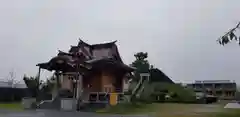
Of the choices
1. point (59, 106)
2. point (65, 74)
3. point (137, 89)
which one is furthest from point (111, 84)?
point (59, 106)

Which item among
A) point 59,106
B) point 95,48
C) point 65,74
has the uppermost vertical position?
point 95,48

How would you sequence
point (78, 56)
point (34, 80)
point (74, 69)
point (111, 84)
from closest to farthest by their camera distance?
point (78, 56) < point (74, 69) < point (111, 84) < point (34, 80)

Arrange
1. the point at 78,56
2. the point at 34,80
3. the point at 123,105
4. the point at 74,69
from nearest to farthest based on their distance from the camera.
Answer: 1. the point at 123,105
2. the point at 78,56
3. the point at 74,69
4. the point at 34,80

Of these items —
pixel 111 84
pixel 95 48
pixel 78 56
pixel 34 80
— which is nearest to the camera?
pixel 78 56

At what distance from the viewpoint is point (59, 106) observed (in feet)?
69.7

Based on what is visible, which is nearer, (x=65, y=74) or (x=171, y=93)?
(x=65, y=74)

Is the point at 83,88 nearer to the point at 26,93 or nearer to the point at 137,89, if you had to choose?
the point at 137,89

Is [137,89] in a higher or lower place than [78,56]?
lower

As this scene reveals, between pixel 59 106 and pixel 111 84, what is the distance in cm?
691

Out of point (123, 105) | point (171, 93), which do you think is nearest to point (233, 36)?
point (123, 105)

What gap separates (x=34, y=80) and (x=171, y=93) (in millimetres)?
13165

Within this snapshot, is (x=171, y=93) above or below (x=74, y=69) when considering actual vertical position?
below

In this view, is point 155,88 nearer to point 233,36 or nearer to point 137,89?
point 137,89

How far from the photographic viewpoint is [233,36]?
8820mm
